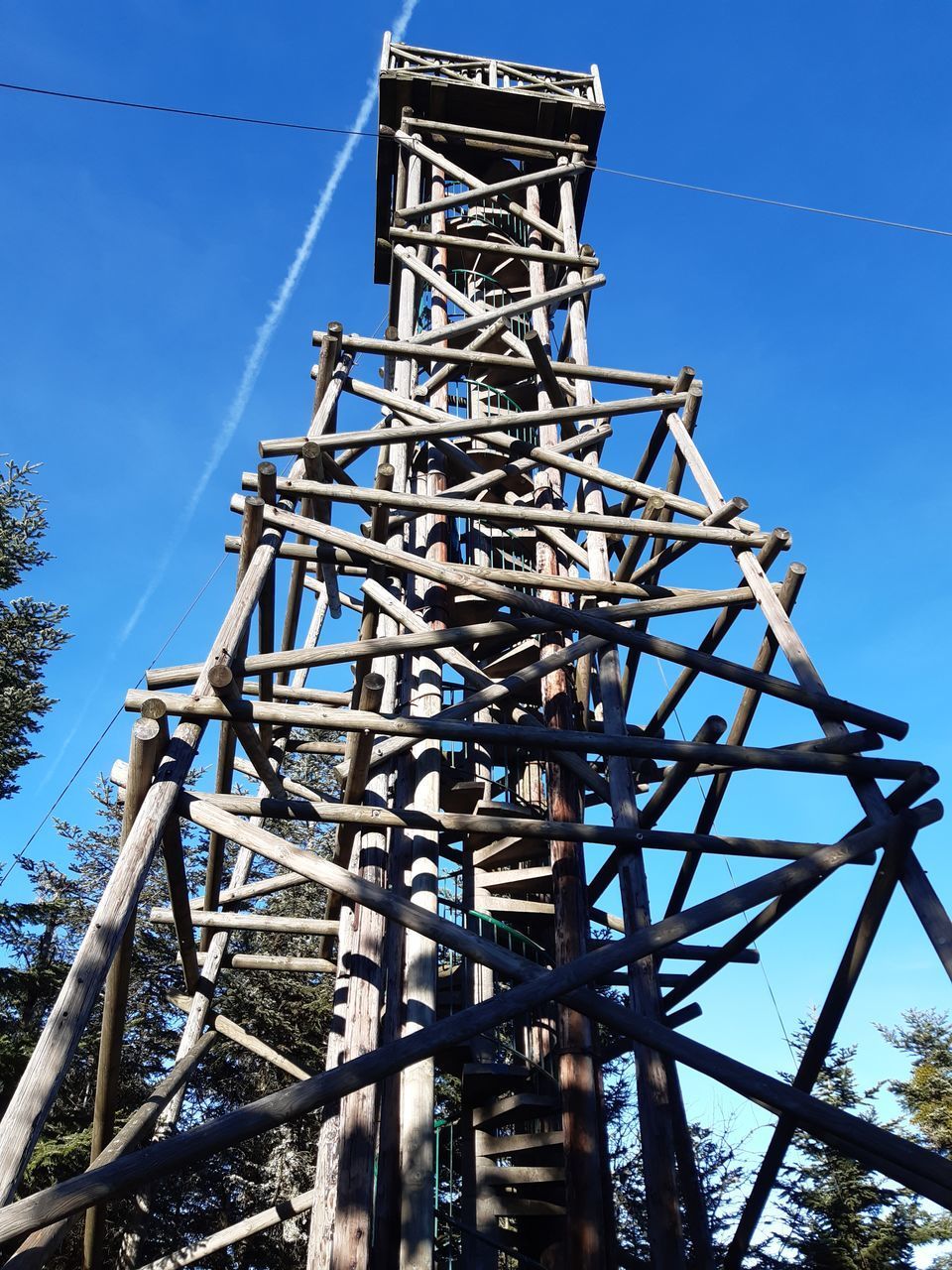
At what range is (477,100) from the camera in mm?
10875

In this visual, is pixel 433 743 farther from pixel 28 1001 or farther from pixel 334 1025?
pixel 28 1001

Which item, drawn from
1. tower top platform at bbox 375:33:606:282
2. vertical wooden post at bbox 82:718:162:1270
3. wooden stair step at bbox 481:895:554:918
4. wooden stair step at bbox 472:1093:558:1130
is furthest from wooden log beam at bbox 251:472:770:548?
tower top platform at bbox 375:33:606:282

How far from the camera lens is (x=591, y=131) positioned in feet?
36.4

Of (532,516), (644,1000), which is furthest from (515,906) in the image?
(532,516)

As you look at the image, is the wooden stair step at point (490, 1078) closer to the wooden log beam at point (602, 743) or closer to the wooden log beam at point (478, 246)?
the wooden log beam at point (602, 743)

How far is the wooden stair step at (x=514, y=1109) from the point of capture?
668 centimetres

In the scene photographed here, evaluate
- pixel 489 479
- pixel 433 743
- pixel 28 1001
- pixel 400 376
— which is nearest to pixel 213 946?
pixel 433 743

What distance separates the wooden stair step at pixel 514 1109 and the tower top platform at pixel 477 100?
960 cm

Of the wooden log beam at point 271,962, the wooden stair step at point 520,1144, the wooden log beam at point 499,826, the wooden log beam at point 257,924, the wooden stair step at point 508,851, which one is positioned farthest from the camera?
the wooden stair step at point 508,851

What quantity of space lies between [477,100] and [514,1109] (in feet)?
34.0

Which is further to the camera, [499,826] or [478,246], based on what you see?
[478,246]

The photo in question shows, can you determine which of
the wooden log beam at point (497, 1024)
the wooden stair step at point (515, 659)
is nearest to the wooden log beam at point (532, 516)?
the wooden stair step at point (515, 659)

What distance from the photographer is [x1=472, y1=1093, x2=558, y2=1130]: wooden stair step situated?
668cm

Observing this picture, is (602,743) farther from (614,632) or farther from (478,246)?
(478,246)
